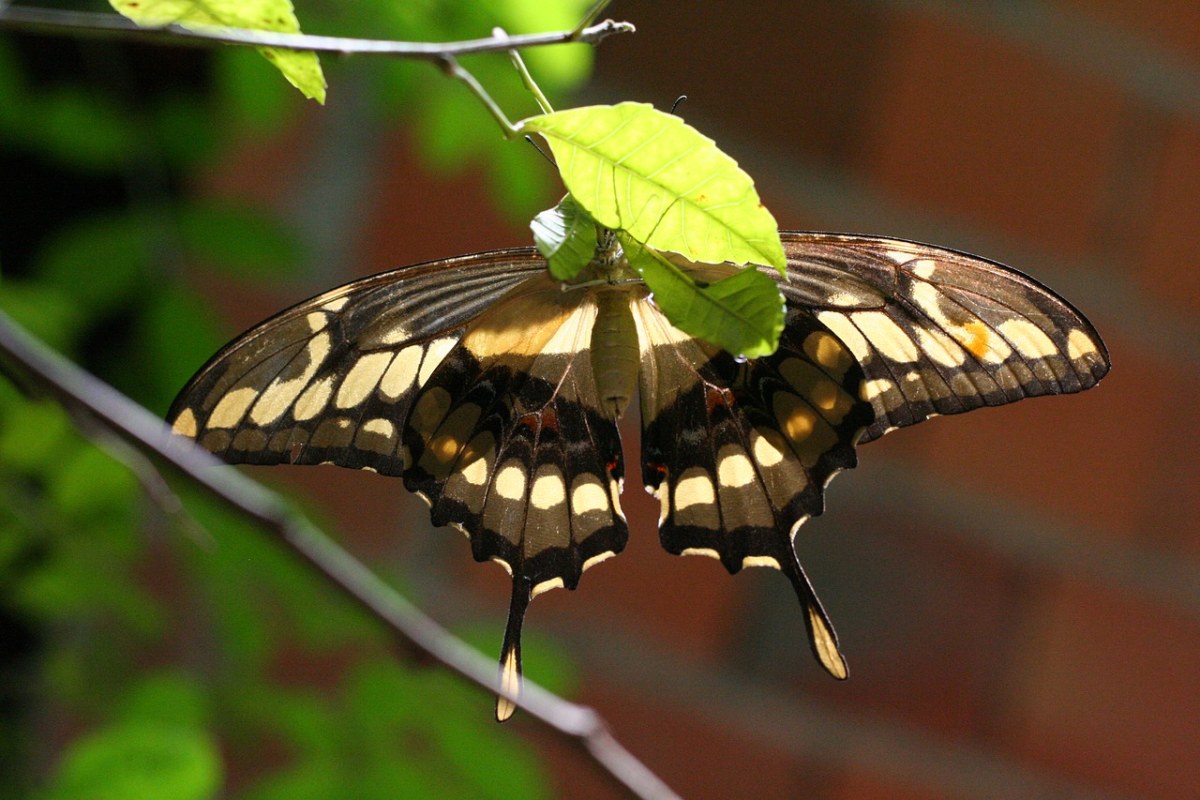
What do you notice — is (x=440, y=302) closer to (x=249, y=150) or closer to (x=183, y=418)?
(x=183, y=418)

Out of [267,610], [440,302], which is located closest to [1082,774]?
[267,610]

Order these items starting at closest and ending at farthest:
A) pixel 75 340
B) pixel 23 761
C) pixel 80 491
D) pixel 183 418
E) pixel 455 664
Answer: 1. pixel 455 664
2. pixel 183 418
3. pixel 80 491
4. pixel 75 340
5. pixel 23 761

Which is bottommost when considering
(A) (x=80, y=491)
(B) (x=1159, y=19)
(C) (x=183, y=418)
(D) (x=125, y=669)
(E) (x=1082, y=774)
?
(E) (x=1082, y=774)

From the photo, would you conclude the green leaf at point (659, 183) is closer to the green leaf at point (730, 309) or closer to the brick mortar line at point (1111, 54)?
the green leaf at point (730, 309)

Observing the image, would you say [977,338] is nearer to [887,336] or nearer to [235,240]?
[887,336]

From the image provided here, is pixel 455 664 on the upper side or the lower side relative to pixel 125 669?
upper

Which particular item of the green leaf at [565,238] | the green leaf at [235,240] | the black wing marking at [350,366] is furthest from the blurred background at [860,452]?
the green leaf at [565,238]

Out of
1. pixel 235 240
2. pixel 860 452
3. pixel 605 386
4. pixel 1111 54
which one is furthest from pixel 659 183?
pixel 1111 54
